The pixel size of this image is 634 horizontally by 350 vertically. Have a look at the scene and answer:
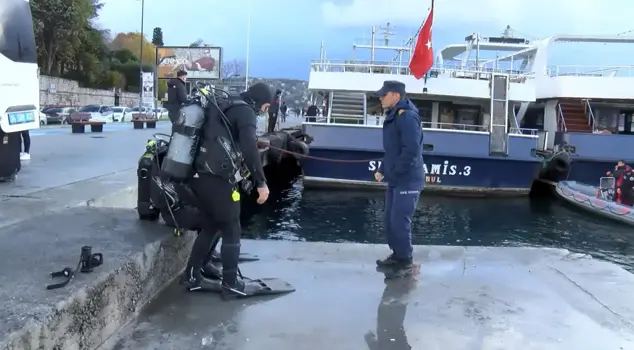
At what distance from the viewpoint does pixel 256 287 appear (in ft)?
12.9

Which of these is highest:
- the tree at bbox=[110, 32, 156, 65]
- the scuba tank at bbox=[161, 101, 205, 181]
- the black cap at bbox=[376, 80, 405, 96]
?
the tree at bbox=[110, 32, 156, 65]

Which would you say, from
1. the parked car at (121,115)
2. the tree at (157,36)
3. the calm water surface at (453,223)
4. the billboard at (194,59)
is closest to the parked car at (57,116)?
the parked car at (121,115)

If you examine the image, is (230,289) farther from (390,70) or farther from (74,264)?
(390,70)

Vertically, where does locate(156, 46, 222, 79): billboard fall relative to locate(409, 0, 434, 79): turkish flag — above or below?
above

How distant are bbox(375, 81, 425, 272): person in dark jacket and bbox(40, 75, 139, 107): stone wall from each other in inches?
1649

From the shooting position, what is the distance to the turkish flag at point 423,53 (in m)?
15.7

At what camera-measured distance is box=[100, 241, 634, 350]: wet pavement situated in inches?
127

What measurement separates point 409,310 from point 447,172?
1303 centimetres

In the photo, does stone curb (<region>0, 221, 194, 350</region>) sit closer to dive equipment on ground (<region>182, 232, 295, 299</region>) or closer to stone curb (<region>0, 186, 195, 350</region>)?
stone curb (<region>0, 186, 195, 350</region>)

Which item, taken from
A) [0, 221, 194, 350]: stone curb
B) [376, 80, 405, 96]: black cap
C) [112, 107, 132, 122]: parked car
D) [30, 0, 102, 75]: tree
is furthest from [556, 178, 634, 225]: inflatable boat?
[30, 0, 102, 75]: tree

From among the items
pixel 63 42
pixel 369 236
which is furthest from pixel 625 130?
pixel 63 42

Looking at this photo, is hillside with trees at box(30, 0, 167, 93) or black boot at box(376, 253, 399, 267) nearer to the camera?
black boot at box(376, 253, 399, 267)

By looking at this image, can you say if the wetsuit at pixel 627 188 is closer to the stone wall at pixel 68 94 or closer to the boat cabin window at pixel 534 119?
the boat cabin window at pixel 534 119

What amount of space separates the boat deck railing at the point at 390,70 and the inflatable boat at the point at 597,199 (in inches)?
140
